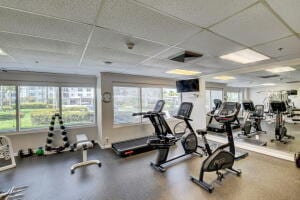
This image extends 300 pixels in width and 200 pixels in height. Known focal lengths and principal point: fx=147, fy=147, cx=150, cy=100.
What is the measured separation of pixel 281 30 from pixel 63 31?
272 centimetres

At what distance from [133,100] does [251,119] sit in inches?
183

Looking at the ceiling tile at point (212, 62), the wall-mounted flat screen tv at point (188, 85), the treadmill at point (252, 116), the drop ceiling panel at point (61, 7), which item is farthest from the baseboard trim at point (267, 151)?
the drop ceiling panel at point (61, 7)

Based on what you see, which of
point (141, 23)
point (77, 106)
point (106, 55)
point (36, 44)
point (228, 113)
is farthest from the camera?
point (77, 106)

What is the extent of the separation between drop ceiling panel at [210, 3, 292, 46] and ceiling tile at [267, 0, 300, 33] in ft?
0.19

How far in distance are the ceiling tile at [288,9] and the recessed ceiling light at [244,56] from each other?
104 centimetres

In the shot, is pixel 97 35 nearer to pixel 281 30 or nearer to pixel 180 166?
pixel 281 30

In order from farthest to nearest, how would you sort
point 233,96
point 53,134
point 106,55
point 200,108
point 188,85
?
1. point 233,96
2. point 188,85
3. point 200,108
4. point 53,134
5. point 106,55

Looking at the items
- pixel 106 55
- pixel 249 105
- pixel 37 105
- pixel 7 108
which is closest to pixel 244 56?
pixel 106 55

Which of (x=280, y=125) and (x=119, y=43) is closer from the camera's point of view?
(x=119, y=43)

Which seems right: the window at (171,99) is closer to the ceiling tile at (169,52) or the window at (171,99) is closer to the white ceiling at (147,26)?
the ceiling tile at (169,52)

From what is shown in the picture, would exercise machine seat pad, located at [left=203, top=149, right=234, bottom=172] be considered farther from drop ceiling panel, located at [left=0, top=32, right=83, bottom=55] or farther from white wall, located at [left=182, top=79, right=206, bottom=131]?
white wall, located at [left=182, top=79, right=206, bottom=131]

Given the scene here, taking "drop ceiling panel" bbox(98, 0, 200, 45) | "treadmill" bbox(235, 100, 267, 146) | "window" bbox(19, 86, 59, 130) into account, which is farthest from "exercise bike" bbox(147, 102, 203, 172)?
"window" bbox(19, 86, 59, 130)

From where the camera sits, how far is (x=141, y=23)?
5.45 ft

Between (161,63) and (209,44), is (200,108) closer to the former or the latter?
(161,63)
